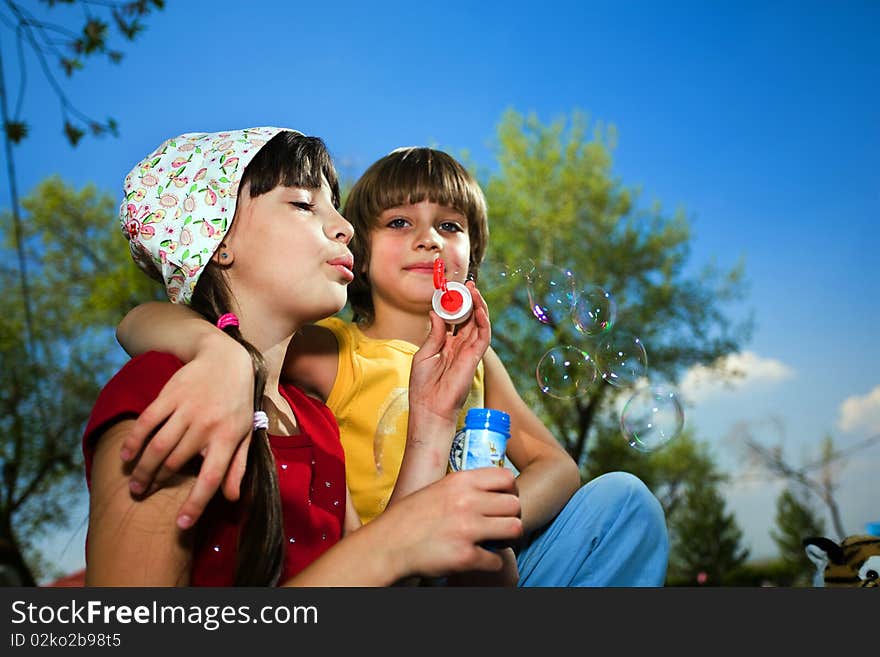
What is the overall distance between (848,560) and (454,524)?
2075mm

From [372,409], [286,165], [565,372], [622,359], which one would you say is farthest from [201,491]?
[622,359]

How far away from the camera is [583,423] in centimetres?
1459

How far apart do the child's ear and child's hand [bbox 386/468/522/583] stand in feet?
2.46

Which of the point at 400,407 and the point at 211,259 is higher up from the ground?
the point at 211,259

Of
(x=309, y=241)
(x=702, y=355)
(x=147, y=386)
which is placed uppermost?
(x=702, y=355)

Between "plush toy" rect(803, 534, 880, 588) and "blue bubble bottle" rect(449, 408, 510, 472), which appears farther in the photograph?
"plush toy" rect(803, 534, 880, 588)

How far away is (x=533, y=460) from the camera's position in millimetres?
1900

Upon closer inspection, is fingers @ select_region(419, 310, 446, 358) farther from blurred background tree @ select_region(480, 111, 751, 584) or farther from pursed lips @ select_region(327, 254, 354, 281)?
blurred background tree @ select_region(480, 111, 751, 584)

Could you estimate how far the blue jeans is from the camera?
1615 mm

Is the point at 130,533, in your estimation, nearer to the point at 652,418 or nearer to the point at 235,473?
the point at 235,473

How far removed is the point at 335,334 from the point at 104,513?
111 cm

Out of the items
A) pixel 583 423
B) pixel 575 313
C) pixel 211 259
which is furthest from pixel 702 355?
pixel 211 259

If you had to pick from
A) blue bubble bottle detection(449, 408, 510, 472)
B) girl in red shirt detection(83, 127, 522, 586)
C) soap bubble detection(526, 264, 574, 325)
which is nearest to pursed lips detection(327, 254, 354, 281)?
girl in red shirt detection(83, 127, 522, 586)

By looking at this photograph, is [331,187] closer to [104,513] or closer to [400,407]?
[400,407]
